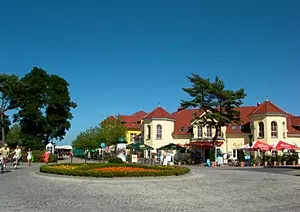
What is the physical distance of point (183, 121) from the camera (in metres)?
66.2

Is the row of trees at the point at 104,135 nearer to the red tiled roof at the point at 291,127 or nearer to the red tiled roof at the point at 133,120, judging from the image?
the red tiled roof at the point at 133,120

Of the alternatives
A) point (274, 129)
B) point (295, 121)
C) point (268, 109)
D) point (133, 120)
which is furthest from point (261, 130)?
point (133, 120)

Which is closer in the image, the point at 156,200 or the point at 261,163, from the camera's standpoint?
the point at 156,200

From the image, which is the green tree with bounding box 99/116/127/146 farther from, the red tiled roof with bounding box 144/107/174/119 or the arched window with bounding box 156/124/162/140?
the arched window with bounding box 156/124/162/140

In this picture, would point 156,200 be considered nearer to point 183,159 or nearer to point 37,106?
point 183,159

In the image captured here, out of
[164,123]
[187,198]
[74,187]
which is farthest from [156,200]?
[164,123]

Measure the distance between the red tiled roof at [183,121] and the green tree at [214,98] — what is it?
9.48 metres

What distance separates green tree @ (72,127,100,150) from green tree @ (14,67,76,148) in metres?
4.81

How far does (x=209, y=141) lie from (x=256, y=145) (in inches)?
517

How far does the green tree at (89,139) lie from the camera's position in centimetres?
7369

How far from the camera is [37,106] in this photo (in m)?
67.5

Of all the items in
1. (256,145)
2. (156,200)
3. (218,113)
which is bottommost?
Answer: (156,200)

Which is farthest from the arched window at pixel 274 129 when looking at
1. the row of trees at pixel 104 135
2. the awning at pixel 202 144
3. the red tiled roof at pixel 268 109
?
the row of trees at pixel 104 135

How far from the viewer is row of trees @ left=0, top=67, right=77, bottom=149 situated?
219ft
